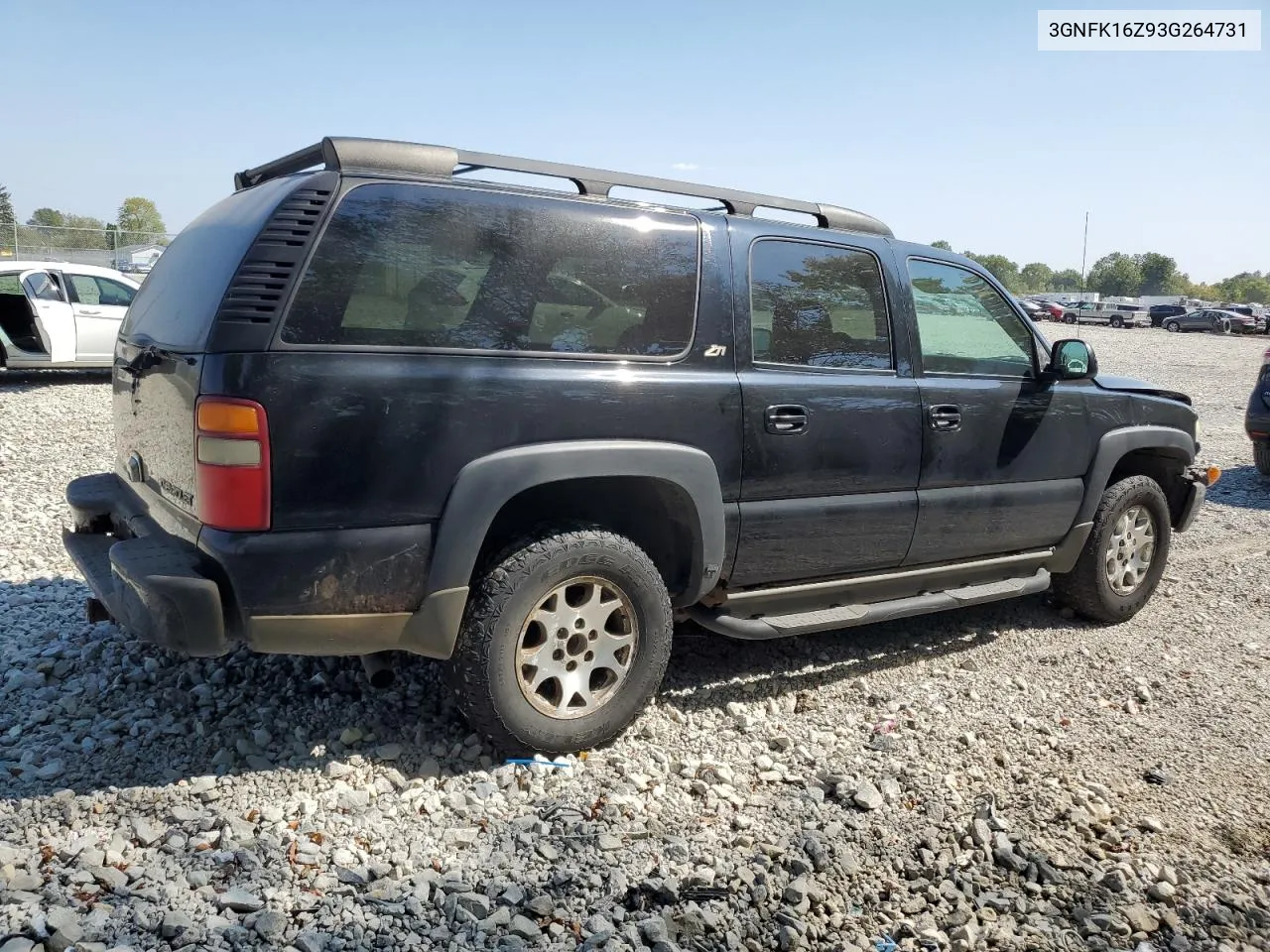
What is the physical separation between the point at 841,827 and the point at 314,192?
2.59 meters

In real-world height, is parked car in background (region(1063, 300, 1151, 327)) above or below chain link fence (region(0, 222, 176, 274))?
below

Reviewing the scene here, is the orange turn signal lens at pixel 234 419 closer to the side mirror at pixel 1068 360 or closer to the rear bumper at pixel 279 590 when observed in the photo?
the rear bumper at pixel 279 590

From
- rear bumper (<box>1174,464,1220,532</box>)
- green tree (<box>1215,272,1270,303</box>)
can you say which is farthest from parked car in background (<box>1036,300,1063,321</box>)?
green tree (<box>1215,272,1270,303</box>)

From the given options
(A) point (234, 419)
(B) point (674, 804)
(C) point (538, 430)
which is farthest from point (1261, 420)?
(A) point (234, 419)

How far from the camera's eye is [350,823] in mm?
3025

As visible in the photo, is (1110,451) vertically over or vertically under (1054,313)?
under

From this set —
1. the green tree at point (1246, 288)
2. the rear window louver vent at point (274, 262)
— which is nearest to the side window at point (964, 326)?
the rear window louver vent at point (274, 262)

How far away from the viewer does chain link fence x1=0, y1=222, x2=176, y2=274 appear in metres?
26.7

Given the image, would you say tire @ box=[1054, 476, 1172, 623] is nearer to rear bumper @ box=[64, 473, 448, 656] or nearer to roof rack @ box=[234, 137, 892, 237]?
roof rack @ box=[234, 137, 892, 237]

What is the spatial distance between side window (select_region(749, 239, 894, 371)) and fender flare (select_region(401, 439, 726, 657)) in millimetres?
772

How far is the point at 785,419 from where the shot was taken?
3.80 meters

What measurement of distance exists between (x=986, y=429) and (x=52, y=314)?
11.7 meters

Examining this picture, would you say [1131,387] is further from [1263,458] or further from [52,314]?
[52,314]

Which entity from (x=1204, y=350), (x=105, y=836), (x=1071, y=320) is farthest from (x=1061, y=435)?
(x=1071, y=320)
